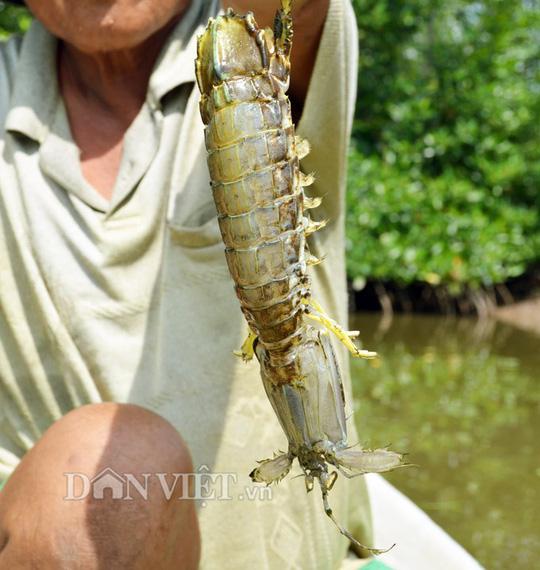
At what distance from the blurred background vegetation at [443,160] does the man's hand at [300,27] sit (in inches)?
218

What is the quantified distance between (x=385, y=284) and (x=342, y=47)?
6142 millimetres

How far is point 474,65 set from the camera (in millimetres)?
7543

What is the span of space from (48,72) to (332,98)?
52 cm

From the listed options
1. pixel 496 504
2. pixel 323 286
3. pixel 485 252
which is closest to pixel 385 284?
pixel 485 252

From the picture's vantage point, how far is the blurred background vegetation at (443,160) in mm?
7012

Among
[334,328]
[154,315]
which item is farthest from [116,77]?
[334,328]

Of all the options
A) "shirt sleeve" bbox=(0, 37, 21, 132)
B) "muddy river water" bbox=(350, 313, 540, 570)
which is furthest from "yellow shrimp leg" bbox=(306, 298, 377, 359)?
"muddy river water" bbox=(350, 313, 540, 570)

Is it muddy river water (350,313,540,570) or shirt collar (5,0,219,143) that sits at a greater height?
shirt collar (5,0,219,143)

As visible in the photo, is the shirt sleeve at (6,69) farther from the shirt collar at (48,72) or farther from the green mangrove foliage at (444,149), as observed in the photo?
the green mangrove foliage at (444,149)

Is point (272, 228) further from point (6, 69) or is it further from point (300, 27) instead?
point (6, 69)

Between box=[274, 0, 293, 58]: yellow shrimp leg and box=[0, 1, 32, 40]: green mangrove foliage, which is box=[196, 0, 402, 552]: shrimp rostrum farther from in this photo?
box=[0, 1, 32, 40]: green mangrove foliage

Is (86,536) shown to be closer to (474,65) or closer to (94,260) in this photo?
(94,260)

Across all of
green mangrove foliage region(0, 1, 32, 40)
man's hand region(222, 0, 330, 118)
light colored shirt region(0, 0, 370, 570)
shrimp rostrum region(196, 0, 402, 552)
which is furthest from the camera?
green mangrove foliage region(0, 1, 32, 40)

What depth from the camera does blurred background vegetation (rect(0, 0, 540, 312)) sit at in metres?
7.01
